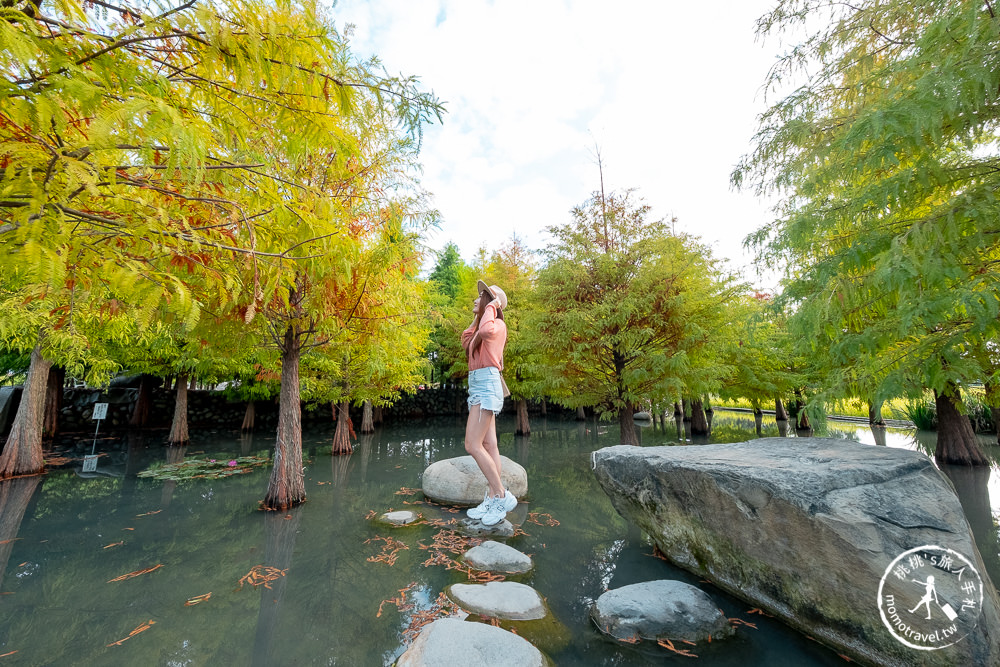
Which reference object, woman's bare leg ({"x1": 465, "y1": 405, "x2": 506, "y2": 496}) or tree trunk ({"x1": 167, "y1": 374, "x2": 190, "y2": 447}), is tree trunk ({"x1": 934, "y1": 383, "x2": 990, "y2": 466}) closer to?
woman's bare leg ({"x1": 465, "y1": 405, "x2": 506, "y2": 496})

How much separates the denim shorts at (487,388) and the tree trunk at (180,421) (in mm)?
13199

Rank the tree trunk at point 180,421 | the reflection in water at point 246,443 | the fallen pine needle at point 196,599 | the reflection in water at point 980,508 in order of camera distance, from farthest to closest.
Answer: the tree trunk at point 180,421, the reflection in water at point 246,443, the reflection in water at point 980,508, the fallen pine needle at point 196,599

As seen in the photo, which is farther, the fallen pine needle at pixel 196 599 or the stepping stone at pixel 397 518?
the stepping stone at pixel 397 518

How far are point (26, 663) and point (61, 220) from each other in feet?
10.3

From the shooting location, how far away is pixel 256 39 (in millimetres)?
1698

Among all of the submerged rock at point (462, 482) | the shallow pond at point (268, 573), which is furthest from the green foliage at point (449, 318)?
the shallow pond at point (268, 573)

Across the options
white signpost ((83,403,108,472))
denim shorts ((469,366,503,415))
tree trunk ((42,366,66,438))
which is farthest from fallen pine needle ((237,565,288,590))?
tree trunk ((42,366,66,438))

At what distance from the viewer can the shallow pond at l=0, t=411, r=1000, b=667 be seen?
280 cm

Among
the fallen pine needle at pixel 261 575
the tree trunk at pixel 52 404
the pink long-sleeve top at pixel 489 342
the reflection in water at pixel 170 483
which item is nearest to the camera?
the fallen pine needle at pixel 261 575

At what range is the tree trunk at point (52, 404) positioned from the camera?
14172mm

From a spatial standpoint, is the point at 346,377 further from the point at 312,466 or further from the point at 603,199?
the point at 603,199

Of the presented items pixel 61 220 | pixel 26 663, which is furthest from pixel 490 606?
pixel 61 220

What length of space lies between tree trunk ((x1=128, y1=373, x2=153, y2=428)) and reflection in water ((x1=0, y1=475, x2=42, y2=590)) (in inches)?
388

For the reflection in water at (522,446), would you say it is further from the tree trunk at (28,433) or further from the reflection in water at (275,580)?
the tree trunk at (28,433)
